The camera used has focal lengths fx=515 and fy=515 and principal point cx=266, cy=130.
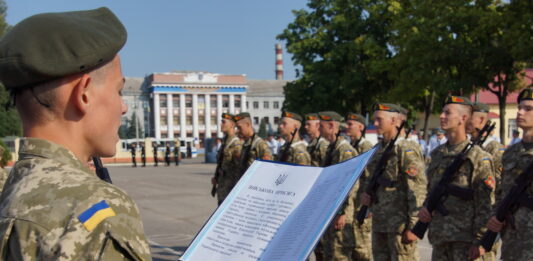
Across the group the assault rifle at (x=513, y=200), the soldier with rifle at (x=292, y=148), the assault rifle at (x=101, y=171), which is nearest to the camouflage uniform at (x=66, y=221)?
the assault rifle at (x=101, y=171)

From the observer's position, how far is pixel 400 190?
5.35 meters

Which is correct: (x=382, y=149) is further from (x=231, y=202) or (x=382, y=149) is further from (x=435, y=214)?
(x=231, y=202)

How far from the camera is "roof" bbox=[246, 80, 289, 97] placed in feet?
298

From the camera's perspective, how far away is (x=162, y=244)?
7875 millimetres

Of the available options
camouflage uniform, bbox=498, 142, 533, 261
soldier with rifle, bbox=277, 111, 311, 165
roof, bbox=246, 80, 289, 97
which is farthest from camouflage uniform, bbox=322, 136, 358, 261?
roof, bbox=246, 80, 289, 97

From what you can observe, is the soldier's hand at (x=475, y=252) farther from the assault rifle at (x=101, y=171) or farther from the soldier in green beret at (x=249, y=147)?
the soldier in green beret at (x=249, y=147)

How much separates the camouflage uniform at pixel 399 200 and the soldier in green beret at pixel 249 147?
244 centimetres

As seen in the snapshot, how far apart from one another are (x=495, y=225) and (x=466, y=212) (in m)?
0.51

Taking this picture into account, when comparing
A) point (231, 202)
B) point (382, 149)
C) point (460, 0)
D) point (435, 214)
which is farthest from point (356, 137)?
point (460, 0)

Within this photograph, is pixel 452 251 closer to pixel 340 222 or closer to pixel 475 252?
pixel 475 252

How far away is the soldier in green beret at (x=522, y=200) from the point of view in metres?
3.89

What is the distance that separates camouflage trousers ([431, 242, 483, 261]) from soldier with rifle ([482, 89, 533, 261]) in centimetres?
39

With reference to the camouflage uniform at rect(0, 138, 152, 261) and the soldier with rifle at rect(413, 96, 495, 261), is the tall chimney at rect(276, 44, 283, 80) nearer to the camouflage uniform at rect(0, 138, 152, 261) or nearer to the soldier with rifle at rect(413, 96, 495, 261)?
the soldier with rifle at rect(413, 96, 495, 261)

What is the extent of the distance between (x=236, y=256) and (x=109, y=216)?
70 cm
